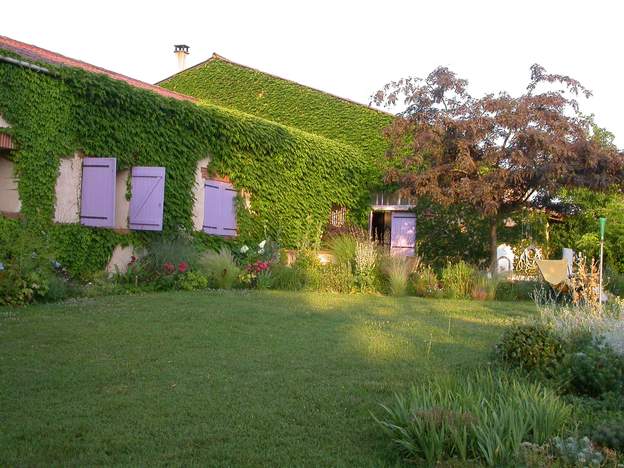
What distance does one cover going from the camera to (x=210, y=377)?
→ 5.02 m

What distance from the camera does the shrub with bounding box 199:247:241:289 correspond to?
1173 centimetres

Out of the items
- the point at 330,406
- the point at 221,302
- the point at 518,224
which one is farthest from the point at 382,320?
the point at 518,224

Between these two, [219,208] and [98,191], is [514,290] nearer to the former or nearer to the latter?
[219,208]

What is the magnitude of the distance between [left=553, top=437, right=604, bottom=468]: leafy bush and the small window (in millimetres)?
15512

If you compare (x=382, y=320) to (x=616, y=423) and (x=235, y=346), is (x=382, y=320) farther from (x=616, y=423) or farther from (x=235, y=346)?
(x=616, y=423)

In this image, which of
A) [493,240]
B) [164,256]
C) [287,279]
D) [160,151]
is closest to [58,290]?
[164,256]

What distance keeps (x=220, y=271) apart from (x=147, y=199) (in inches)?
77.0

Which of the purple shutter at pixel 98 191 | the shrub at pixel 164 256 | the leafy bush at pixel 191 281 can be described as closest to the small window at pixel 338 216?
the shrub at pixel 164 256

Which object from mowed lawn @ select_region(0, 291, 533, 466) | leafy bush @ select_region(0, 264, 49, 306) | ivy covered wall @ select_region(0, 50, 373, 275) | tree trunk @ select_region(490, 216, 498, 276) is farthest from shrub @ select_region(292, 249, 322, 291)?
leafy bush @ select_region(0, 264, 49, 306)

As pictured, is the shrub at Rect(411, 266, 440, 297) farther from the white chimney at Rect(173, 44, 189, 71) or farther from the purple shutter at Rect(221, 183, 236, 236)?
the white chimney at Rect(173, 44, 189, 71)

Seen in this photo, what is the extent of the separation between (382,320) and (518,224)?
394 inches

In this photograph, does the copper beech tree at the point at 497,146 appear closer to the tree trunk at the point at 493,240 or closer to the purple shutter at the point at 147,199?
the tree trunk at the point at 493,240

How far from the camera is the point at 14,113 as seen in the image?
10.1 metres

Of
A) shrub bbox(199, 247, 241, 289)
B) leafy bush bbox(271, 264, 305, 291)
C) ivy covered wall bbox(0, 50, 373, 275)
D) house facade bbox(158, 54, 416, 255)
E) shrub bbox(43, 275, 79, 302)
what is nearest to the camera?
shrub bbox(43, 275, 79, 302)
